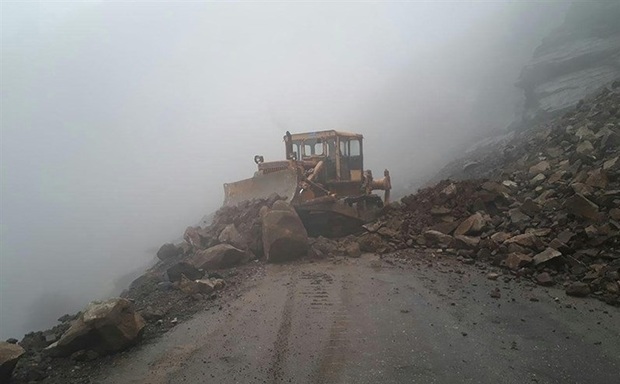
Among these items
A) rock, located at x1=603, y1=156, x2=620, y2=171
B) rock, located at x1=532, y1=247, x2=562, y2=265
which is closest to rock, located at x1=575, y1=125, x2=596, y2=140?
rock, located at x1=603, y1=156, x2=620, y2=171

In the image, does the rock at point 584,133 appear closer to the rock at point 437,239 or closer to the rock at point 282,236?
the rock at point 437,239

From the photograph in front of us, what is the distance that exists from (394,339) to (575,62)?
101 ft

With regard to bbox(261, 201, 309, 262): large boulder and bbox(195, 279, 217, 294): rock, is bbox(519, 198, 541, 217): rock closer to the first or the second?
bbox(261, 201, 309, 262): large boulder

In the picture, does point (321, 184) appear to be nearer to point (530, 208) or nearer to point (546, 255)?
point (530, 208)

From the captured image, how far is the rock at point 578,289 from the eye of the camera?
5.14 meters

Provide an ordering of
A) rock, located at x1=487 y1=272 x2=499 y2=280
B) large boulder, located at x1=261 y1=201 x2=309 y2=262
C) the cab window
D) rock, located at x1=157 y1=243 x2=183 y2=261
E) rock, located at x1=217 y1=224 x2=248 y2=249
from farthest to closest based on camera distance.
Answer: the cab window < rock, located at x1=157 y1=243 x2=183 y2=261 < rock, located at x1=217 y1=224 x2=248 y2=249 < large boulder, located at x1=261 y1=201 x2=309 y2=262 < rock, located at x1=487 y1=272 x2=499 y2=280

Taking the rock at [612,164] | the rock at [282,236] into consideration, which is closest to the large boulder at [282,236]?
the rock at [282,236]

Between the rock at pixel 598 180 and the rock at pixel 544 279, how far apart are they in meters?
2.67

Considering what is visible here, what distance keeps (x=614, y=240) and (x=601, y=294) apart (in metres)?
1.19

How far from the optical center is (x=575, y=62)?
26.9m

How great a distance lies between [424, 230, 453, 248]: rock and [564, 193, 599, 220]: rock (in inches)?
87.8

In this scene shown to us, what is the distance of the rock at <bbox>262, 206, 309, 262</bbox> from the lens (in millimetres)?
8305

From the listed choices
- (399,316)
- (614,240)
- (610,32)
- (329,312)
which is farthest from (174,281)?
(610,32)

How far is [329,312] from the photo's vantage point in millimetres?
5430
